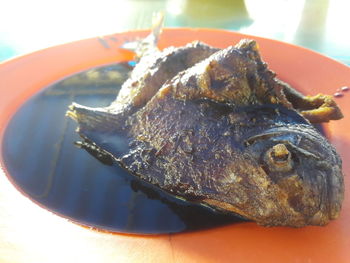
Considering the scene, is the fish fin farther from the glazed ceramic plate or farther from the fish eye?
the fish eye

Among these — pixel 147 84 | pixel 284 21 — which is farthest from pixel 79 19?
pixel 147 84

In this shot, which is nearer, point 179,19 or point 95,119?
point 95,119

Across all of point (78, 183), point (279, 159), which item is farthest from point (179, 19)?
point (279, 159)

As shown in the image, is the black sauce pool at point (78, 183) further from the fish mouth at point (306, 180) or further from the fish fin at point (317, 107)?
the fish fin at point (317, 107)

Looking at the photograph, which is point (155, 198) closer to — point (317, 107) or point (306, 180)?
point (306, 180)

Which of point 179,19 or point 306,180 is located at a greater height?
point 179,19

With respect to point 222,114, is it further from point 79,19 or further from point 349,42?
point 79,19

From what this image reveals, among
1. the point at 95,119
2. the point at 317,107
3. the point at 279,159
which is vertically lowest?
the point at 279,159

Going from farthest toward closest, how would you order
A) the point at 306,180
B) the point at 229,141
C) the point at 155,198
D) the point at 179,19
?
the point at 179,19 → the point at 155,198 → the point at 229,141 → the point at 306,180
